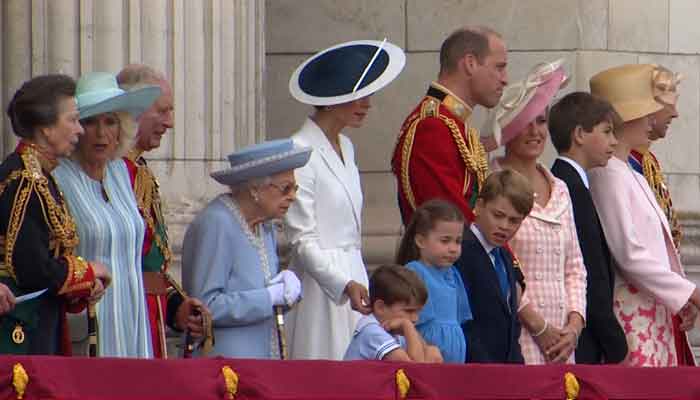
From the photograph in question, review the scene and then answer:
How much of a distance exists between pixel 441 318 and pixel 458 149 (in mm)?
893

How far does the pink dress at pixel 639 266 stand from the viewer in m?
10.9

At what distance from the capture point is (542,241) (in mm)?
10406

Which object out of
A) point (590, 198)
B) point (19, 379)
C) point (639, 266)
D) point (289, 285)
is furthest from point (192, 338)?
point (639, 266)

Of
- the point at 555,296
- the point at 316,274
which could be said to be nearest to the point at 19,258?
the point at 316,274

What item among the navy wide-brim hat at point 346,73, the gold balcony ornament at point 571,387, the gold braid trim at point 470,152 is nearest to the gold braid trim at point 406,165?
the gold braid trim at point 470,152

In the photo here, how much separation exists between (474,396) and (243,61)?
9.62ft

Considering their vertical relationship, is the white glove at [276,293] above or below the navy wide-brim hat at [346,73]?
below

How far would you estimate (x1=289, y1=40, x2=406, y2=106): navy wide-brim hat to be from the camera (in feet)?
33.5

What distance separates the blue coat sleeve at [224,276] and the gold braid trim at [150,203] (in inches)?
4.7

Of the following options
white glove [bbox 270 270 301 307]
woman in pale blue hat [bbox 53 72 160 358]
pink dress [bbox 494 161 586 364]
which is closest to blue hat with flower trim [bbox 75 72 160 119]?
woman in pale blue hat [bbox 53 72 160 358]

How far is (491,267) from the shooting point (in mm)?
9992

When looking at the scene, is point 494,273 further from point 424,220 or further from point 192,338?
point 192,338

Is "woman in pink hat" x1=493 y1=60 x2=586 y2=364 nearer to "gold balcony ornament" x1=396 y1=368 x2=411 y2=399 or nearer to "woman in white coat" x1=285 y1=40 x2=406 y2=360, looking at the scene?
"woman in white coat" x1=285 y1=40 x2=406 y2=360

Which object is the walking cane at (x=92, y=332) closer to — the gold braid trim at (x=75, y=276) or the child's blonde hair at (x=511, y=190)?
the gold braid trim at (x=75, y=276)
